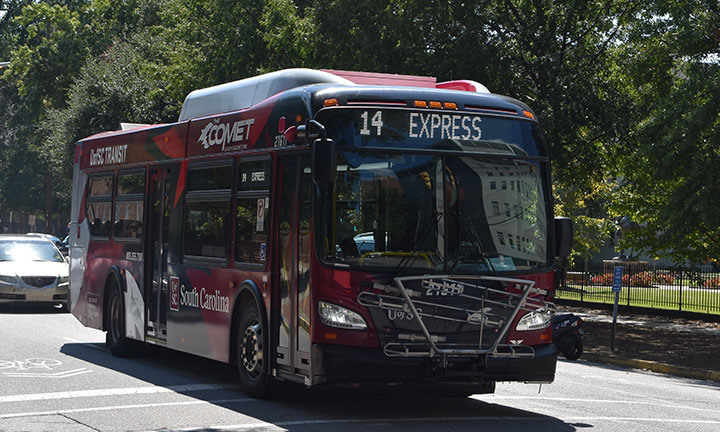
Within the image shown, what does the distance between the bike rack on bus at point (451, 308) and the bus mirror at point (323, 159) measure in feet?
3.57

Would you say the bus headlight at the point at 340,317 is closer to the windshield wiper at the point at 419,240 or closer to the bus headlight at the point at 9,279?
the windshield wiper at the point at 419,240

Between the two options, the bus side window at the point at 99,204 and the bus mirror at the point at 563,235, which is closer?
the bus mirror at the point at 563,235

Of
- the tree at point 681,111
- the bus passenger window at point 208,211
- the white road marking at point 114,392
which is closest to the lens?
the white road marking at point 114,392

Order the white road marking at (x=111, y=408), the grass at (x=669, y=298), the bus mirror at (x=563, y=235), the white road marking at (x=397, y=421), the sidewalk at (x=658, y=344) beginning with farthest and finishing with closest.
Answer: the grass at (x=669, y=298) < the sidewalk at (x=658, y=344) < the bus mirror at (x=563, y=235) < the white road marking at (x=111, y=408) < the white road marking at (x=397, y=421)

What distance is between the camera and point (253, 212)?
11156mm

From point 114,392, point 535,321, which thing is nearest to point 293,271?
point 535,321

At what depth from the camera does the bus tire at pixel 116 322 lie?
1482cm

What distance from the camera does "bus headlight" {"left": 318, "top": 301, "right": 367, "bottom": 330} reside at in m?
9.50

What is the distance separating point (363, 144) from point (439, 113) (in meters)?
0.89

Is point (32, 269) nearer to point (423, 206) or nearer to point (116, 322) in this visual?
point (116, 322)

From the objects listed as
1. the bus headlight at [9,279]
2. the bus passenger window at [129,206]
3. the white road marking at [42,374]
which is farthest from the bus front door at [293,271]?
the bus headlight at [9,279]

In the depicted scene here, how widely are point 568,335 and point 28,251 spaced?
12.3 m

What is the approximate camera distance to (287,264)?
10297 millimetres

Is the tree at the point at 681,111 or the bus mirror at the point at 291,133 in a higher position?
the tree at the point at 681,111
